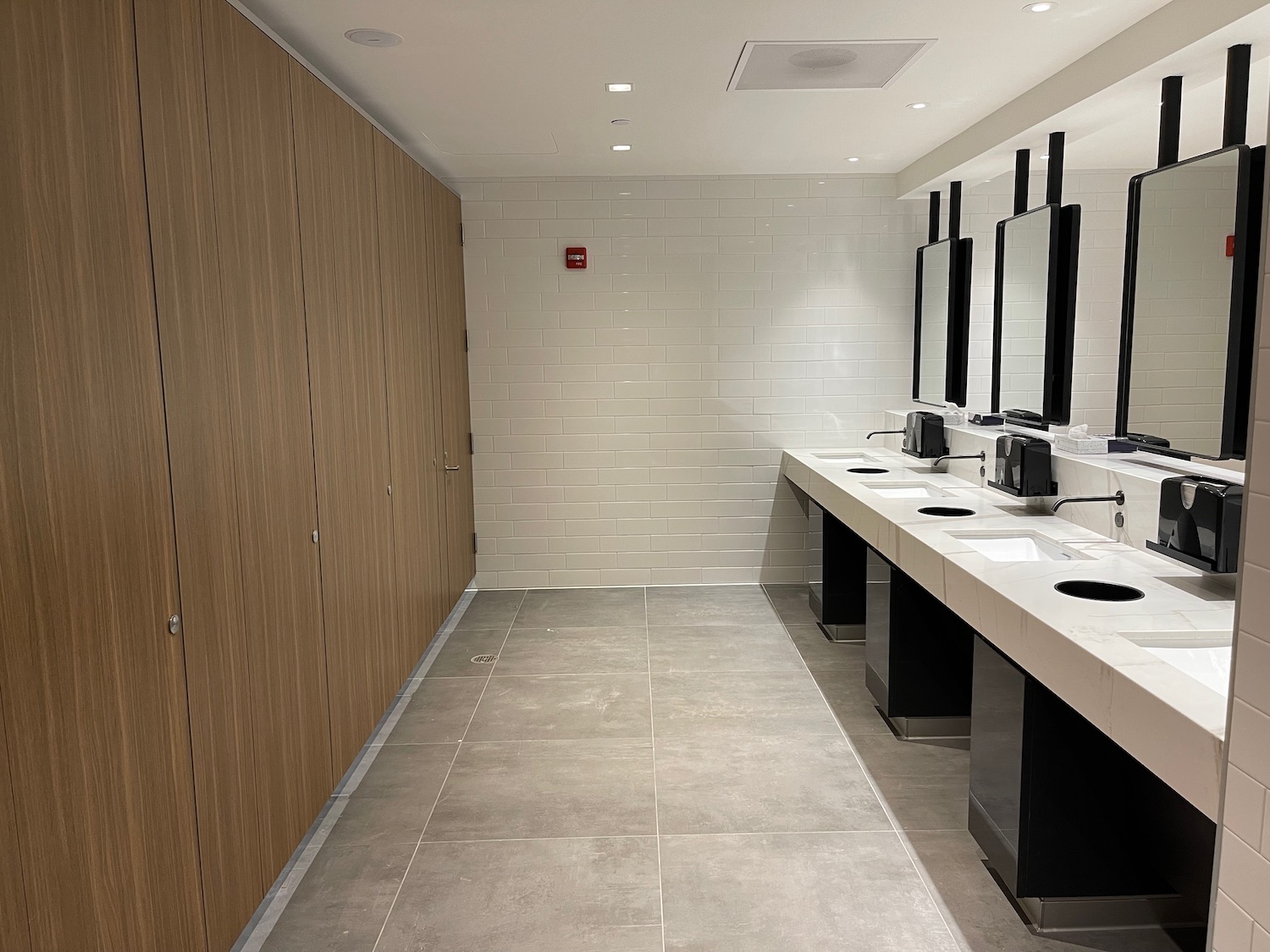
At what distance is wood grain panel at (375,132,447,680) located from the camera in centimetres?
363

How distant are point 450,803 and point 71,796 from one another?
5.45 ft

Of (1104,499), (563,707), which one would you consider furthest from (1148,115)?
(563,707)

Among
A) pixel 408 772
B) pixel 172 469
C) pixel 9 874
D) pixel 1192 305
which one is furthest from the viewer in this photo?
pixel 408 772

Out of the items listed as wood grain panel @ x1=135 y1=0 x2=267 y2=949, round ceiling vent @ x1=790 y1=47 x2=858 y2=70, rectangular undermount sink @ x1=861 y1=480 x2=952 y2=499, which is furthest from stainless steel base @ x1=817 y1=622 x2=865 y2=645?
wood grain panel @ x1=135 y1=0 x2=267 y2=949

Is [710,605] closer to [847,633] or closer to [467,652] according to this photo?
[847,633]

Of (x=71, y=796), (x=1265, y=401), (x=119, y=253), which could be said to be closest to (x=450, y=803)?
(x=71, y=796)

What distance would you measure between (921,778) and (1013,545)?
2.87 feet

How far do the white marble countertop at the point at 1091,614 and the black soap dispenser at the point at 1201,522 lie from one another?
94 mm

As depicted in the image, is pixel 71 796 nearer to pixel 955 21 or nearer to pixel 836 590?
pixel 955 21

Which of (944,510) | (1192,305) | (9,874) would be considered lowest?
(9,874)

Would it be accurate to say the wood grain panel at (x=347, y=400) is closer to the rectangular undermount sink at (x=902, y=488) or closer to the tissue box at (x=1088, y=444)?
the rectangular undermount sink at (x=902, y=488)

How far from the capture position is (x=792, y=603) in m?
5.25

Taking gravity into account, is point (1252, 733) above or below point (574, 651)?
above

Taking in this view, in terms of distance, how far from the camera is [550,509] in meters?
5.56
